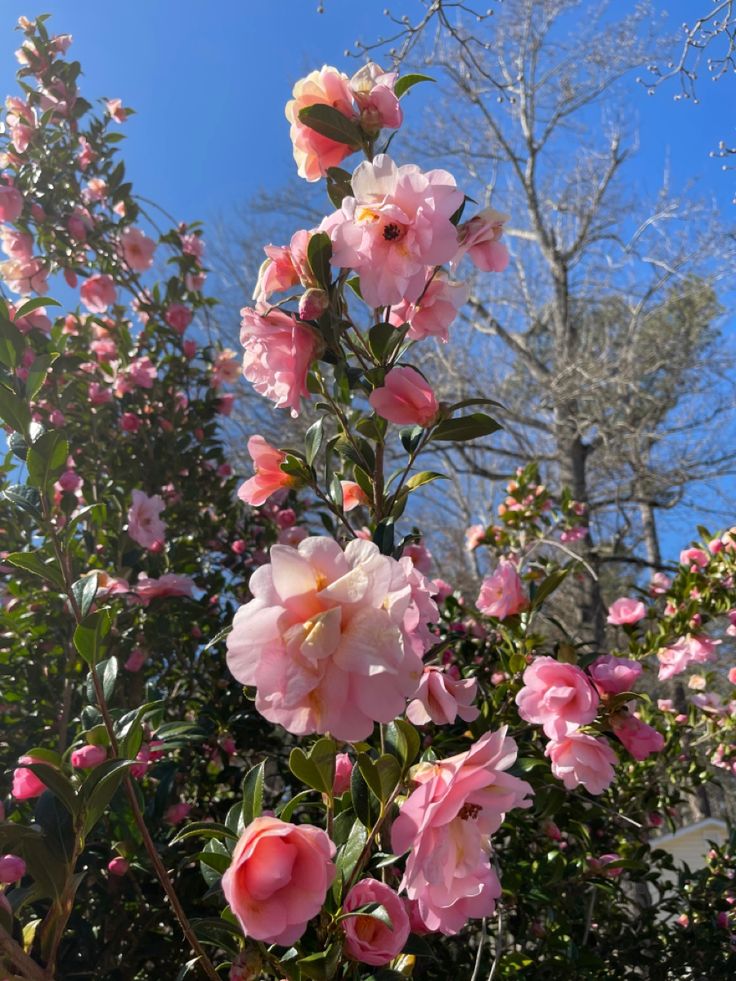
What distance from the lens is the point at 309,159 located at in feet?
3.19

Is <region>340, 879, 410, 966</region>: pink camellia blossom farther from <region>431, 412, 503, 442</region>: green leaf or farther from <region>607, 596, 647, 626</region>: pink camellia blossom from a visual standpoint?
<region>607, 596, 647, 626</region>: pink camellia blossom

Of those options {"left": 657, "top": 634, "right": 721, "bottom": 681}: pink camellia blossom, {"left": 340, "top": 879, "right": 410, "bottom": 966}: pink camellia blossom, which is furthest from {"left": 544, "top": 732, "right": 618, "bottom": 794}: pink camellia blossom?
{"left": 657, "top": 634, "right": 721, "bottom": 681}: pink camellia blossom

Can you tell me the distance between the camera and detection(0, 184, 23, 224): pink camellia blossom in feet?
6.49

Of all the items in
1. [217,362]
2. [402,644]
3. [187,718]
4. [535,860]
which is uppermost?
[217,362]

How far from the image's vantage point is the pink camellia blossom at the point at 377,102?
3.08ft

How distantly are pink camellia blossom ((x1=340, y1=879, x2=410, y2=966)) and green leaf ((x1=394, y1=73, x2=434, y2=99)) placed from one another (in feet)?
3.17

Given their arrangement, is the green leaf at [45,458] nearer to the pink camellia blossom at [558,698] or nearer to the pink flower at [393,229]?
the pink flower at [393,229]

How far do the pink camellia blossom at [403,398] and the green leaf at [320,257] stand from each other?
0.14 metres

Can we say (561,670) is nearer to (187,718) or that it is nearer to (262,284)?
(262,284)

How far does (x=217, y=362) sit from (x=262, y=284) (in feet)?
5.25

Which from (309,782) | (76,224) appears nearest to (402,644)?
(309,782)

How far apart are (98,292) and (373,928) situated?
2.03 m

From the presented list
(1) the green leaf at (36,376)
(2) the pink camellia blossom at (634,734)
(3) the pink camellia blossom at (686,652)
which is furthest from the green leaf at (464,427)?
(3) the pink camellia blossom at (686,652)

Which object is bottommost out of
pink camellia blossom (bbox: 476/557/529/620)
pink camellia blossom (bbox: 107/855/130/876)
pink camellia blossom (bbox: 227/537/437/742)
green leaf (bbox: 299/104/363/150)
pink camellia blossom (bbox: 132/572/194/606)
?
pink camellia blossom (bbox: 107/855/130/876)
